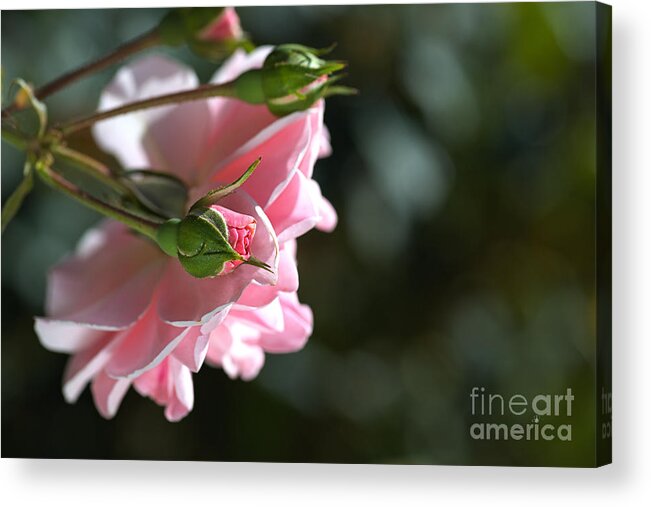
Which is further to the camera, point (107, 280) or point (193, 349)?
point (107, 280)

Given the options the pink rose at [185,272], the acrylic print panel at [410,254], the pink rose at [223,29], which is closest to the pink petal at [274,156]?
the pink rose at [185,272]

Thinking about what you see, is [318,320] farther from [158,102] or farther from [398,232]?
[158,102]

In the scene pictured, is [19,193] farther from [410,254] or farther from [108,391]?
[410,254]

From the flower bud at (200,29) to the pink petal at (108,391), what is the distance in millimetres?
174

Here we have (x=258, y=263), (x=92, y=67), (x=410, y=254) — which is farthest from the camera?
(x=410, y=254)

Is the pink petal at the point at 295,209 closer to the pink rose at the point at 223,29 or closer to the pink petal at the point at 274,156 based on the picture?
the pink petal at the point at 274,156

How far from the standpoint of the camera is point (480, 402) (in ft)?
3.58

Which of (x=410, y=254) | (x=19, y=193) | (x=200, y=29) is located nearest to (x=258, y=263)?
(x=19, y=193)

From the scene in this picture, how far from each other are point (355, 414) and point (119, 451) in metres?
0.24

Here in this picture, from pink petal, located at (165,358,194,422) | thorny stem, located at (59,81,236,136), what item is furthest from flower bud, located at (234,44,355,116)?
pink petal, located at (165,358,194,422)

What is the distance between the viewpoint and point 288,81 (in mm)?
454

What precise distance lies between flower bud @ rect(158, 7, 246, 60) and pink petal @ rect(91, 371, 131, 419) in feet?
0.57

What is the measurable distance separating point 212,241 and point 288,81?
0.10 meters

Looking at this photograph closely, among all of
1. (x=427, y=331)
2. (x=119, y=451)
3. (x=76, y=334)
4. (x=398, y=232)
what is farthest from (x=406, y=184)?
(x=76, y=334)
